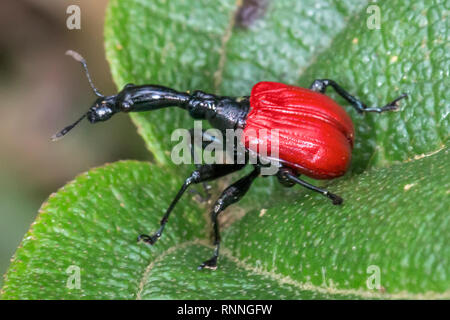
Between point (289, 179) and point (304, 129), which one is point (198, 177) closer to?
point (289, 179)

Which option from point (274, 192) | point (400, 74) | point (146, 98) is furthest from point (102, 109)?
point (400, 74)

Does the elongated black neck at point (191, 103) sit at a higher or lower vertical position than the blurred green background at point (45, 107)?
lower

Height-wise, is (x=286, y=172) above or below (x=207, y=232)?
above

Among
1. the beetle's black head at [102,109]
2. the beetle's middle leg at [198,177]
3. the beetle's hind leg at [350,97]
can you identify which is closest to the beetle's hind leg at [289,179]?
the beetle's middle leg at [198,177]

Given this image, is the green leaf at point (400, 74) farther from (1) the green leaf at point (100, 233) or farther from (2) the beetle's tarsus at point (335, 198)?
(1) the green leaf at point (100, 233)

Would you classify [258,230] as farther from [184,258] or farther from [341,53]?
[341,53]
